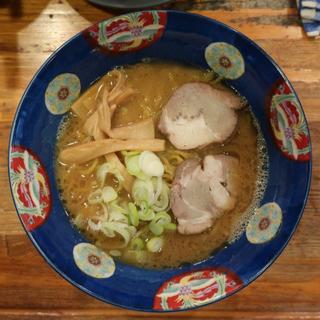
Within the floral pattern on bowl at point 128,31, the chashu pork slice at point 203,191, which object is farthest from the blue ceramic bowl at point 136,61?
the chashu pork slice at point 203,191

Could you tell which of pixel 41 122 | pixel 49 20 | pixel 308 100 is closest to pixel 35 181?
pixel 41 122

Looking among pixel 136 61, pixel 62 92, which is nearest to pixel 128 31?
pixel 136 61

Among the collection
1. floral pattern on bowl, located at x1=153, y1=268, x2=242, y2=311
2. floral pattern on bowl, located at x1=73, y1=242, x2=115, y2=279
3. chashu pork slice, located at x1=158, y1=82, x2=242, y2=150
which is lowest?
floral pattern on bowl, located at x1=153, y1=268, x2=242, y2=311

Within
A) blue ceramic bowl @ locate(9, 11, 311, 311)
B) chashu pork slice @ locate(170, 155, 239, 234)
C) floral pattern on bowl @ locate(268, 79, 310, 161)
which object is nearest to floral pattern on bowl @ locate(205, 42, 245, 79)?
blue ceramic bowl @ locate(9, 11, 311, 311)

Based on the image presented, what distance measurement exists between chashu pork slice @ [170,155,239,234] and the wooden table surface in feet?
0.80

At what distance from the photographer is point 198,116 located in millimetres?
1537

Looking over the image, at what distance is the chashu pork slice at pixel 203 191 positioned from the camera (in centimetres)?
151

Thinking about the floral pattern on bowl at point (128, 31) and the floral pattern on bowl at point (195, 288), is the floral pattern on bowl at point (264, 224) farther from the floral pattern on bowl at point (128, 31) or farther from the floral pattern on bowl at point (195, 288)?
the floral pattern on bowl at point (128, 31)

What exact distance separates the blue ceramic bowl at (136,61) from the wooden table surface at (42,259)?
0.13m

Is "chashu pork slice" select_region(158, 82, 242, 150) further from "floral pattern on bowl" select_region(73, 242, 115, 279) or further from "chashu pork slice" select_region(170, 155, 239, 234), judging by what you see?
"floral pattern on bowl" select_region(73, 242, 115, 279)

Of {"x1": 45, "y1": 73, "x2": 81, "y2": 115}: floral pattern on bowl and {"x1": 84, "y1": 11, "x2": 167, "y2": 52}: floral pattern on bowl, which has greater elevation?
{"x1": 84, "y1": 11, "x2": 167, "y2": 52}: floral pattern on bowl

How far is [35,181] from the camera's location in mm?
1436

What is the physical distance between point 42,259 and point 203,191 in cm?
55

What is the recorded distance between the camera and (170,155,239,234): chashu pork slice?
1513mm
